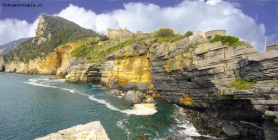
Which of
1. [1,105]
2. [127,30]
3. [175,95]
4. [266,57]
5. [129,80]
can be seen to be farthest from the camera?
[127,30]

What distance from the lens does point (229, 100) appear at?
25.7 meters

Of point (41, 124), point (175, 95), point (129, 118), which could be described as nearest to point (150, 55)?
point (175, 95)

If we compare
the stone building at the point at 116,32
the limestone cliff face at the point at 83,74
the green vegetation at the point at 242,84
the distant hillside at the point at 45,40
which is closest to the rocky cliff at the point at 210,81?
the green vegetation at the point at 242,84

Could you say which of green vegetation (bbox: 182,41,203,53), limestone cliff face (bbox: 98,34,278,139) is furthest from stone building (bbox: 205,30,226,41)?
green vegetation (bbox: 182,41,203,53)

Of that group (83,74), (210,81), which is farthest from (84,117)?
(83,74)

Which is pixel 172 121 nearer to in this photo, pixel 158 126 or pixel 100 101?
pixel 158 126

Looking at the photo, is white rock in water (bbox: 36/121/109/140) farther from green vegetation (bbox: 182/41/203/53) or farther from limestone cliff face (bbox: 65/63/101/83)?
limestone cliff face (bbox: 65/63/101/83)

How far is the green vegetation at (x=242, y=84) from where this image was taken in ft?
73.2

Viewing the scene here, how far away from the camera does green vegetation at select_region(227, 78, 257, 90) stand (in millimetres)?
22300

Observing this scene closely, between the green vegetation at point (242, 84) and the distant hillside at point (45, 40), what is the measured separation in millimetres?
116207

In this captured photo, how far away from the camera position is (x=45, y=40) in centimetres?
13850

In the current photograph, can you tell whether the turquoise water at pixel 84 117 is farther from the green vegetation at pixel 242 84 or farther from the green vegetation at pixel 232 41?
the green vegetation at pixel 232 41

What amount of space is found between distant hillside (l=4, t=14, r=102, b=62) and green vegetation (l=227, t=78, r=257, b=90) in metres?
116

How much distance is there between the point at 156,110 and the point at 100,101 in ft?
42.6
